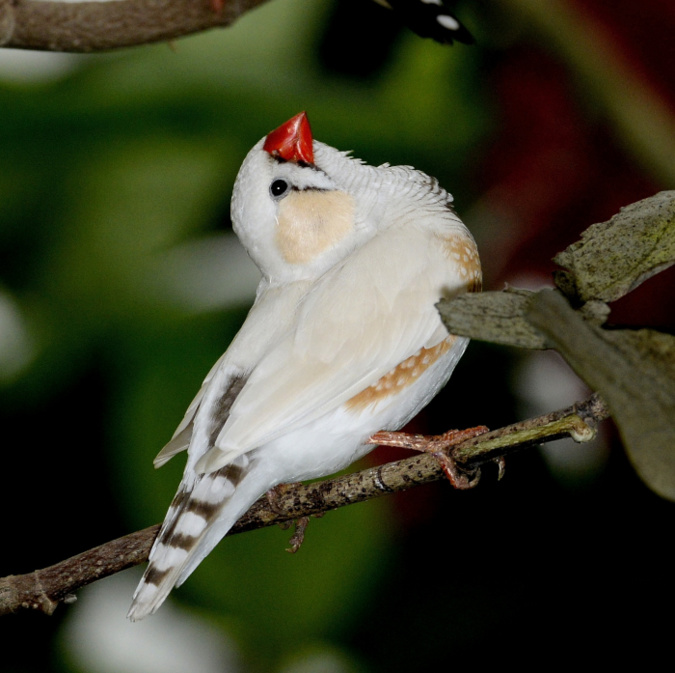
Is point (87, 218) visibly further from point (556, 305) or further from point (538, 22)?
point (556, 305)

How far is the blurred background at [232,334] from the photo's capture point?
80 cm

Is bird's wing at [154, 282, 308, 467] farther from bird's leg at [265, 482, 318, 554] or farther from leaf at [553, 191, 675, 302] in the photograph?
leaf at [553, 191, 675, 302]

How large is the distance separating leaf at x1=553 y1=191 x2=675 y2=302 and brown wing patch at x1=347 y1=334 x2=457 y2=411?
0.94ft

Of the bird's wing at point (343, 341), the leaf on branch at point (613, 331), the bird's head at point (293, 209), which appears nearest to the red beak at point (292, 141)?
the bird's head at point (293, 209)

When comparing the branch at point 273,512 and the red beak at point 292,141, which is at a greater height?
the red beak at point 292,141

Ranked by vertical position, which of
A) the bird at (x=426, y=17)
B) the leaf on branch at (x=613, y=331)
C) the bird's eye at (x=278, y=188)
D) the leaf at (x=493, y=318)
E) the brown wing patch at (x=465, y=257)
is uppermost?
the leaf on branch at (x=613, y=331)

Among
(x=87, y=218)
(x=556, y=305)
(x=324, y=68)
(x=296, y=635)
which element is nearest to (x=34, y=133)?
Answer: (x=87, y=218)

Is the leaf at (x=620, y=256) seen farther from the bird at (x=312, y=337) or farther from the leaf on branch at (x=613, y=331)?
the bird at (x=312, y=337)

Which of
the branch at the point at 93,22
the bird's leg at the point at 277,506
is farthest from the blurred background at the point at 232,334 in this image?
the branch at the point at 93,22

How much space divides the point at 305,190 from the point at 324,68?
0.84ft

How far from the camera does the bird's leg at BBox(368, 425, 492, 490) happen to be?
49 centimetres

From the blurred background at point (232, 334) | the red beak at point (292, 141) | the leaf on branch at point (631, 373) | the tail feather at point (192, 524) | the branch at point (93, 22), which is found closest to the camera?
the leaf on branch at point (631, 373)

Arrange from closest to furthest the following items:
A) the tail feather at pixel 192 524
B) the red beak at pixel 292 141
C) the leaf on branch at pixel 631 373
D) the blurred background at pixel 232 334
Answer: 1. the leaf on branch at pixel 631 373
2. the tail feather at pixel 192 524
3. the red beak at pixel 292 141
4. the blurred background at pixel 232 334

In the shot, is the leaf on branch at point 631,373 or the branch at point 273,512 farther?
the branch at point 273,512
